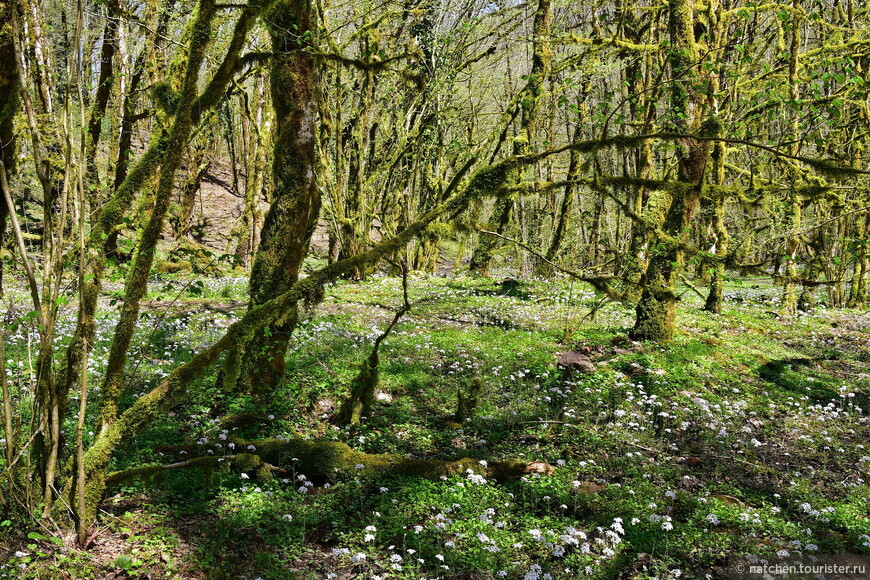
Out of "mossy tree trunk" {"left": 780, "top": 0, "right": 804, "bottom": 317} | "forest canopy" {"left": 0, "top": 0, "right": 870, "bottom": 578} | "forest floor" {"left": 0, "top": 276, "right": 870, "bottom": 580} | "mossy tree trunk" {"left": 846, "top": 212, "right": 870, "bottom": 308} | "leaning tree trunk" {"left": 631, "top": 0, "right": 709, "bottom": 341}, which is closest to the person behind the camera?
"forest canopy" {"left": 0, "top": 0, "right": 870, "bottom": 578}

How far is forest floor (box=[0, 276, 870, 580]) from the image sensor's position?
4.29 meters

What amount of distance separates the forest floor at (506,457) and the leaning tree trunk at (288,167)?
42.7 inches

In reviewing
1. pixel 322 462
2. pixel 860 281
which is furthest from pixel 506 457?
pixel 860 281

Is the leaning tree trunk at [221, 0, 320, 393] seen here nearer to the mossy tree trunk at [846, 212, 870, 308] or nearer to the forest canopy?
the forest canopy

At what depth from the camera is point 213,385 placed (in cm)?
711

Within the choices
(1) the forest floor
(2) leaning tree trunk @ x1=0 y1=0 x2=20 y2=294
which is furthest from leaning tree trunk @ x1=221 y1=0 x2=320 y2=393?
(2) leaning tree trunk @ x1=0 y1=0 x2=20 y2=294

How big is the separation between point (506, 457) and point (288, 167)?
4470mm

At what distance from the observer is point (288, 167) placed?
630cm

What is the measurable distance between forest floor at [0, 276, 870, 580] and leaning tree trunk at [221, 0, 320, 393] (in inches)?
42.7

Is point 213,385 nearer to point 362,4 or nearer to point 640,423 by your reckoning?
point 640,423

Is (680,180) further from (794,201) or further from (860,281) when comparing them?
(860,281)

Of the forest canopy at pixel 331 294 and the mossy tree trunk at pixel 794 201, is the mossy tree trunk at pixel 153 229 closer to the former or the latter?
the forest canopy at pixel 331 294

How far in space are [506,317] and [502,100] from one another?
19.6 metres

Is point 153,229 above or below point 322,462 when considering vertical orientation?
above
